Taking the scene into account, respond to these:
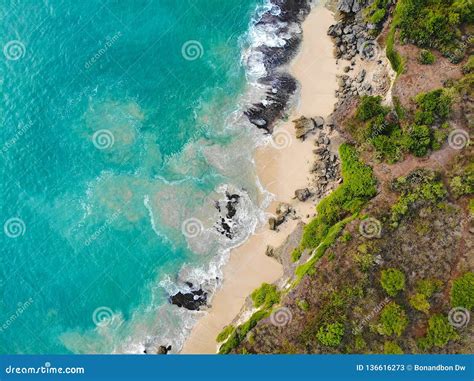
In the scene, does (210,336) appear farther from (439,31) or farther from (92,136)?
(439,31)

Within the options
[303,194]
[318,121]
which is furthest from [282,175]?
[318,121]

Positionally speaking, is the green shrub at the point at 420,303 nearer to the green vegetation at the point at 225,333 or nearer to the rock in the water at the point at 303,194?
the rock in the water at the point at 303,194

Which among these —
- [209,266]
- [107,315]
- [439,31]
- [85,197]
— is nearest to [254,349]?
[209,266]

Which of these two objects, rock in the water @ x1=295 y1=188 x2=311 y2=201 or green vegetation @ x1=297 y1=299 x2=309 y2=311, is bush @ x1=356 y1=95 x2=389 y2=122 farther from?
green vegetation @ x1=297 y1=299 x2=309 y2=311

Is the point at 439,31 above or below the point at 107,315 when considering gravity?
above

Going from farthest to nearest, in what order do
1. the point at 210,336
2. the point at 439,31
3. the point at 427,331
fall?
1. the point at 210,336
2. the point at 439,31
3. the point at 427,331

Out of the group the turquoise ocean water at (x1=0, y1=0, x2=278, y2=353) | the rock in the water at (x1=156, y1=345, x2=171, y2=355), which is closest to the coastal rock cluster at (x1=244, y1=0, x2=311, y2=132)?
the turquoise ocean water at (x1=0, y1=0, x2=278, y2=353)

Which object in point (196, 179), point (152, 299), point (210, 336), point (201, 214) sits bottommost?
point (210, 336)
